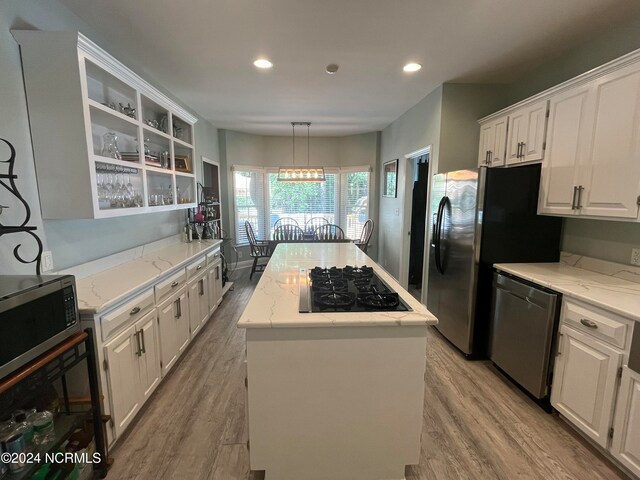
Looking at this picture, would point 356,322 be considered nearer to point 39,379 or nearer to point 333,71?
point 39,379

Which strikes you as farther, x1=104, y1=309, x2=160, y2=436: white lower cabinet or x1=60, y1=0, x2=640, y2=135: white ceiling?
x1=60, y1=0, x2=640, y2=135: white ceiling

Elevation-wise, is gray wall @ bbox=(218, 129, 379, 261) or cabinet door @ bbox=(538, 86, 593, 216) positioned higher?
gray wall @ bbox=(218, 129, 379, 261)

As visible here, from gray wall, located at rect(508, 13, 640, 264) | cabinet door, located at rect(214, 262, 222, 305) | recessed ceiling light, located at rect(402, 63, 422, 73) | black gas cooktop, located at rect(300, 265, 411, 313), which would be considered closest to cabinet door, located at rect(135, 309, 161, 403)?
black gas cooktop, located at rect(300, 265, 411, 313)

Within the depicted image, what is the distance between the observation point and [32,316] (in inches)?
48.6

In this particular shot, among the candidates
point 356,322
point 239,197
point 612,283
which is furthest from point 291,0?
point 239,197

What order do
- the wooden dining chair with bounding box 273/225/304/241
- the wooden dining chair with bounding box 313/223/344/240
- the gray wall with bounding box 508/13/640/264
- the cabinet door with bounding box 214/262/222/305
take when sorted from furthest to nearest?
the wooden dining chair with bounding box 313/223/344/240 < the wooden dining chair with bounding box 273/225/304/241 < the cabinet door with bounding box 214/262/222/305 < the gray wall with bounding box 508/13/640/264

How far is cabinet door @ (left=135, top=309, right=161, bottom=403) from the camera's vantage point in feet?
6.52

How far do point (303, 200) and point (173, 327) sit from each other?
434cm

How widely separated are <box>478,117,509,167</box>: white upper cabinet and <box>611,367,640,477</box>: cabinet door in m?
1.97

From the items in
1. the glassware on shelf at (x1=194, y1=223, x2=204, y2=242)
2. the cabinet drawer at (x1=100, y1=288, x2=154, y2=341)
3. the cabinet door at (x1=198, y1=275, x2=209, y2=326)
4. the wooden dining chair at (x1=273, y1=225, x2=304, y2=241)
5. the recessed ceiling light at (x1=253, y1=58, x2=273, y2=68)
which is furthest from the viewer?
the wooden dining chair at (x1=273, y1=225, x2=304, y2=241)

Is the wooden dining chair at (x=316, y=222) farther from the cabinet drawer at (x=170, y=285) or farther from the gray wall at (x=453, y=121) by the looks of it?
the cabinet drawer at (x=170, y=285)

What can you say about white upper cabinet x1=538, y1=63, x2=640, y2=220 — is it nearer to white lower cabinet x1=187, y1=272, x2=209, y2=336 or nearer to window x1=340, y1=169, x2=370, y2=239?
white lower cabinet x1=187, y1=272, x2=209, y2=336

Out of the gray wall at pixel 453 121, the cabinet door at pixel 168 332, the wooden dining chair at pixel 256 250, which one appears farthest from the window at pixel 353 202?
the cabinet door at pixel 168 332

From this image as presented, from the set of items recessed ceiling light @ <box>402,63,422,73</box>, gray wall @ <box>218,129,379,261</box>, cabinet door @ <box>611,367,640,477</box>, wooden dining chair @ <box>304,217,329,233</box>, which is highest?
recessed ceiling light @ <box>402,63,422,73</box>
